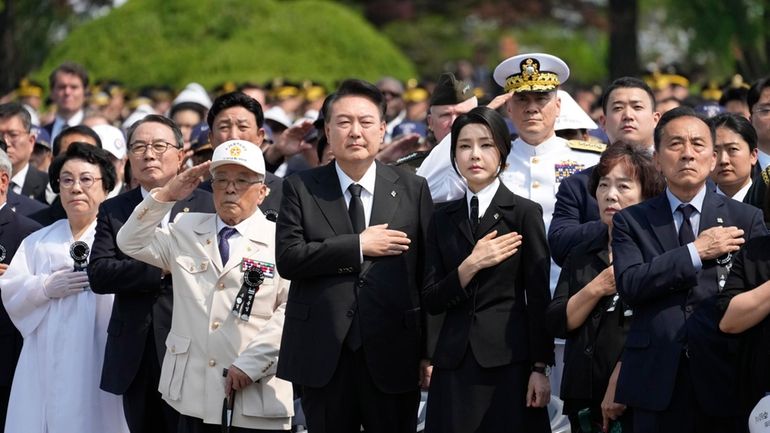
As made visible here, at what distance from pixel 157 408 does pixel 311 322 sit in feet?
5.19

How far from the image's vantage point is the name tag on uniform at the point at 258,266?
746 cm

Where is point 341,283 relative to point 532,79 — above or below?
below

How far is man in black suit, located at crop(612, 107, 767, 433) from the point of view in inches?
243

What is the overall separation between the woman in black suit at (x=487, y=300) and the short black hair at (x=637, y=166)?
532 millimetres

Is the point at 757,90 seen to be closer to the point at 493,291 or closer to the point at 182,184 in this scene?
the point at 493,291

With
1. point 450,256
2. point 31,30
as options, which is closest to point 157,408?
point 450,256

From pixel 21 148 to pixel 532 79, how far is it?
4.77 meters

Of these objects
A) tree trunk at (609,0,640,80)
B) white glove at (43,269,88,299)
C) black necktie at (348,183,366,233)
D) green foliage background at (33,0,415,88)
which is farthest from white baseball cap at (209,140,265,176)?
green foliage background at (33,0,415,88)

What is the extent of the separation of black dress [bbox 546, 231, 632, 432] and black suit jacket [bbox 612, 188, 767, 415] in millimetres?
346

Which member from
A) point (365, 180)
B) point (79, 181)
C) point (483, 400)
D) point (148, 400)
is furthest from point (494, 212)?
point (79, 181)

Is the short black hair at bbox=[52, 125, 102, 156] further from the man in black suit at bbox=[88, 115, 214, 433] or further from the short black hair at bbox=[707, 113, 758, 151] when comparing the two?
the short black hair at bbox=[707, 113, 758, 151]

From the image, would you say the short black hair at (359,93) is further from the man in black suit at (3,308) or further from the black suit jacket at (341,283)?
the man in black suit at (3,308)

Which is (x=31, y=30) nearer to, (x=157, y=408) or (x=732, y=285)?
(x=157, y=408)

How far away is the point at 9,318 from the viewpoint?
8.99 m
